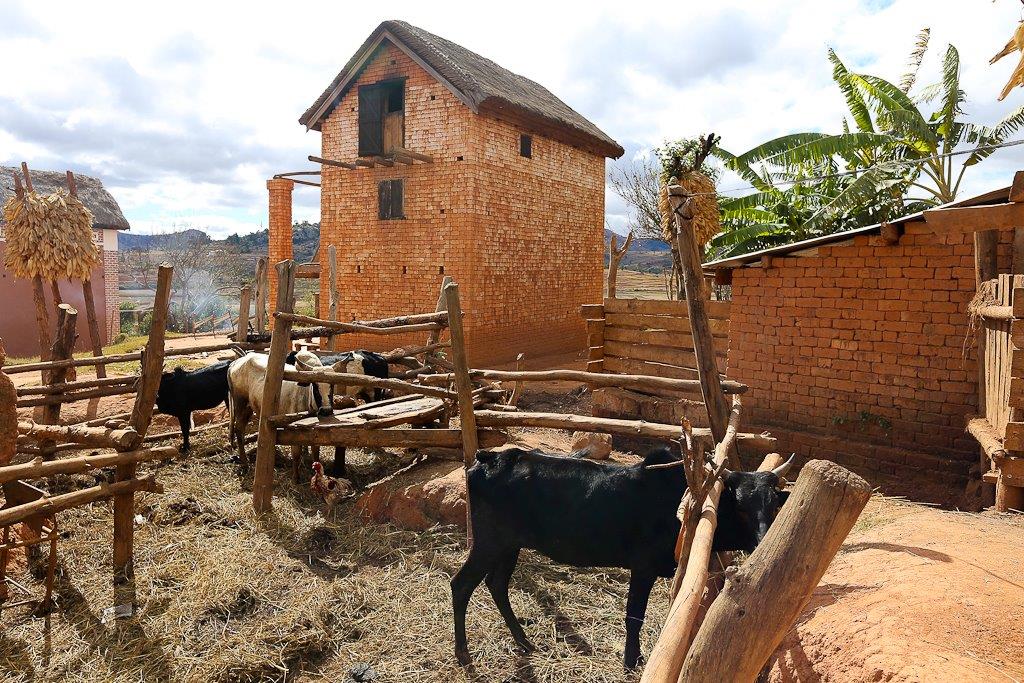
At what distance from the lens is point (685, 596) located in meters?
2.10

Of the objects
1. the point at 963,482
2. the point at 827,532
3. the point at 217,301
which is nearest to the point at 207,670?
the point at 827,532

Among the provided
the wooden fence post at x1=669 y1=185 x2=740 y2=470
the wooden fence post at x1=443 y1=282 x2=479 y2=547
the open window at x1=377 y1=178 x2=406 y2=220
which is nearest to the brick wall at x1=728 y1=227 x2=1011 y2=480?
the wooden fence post at x1=669 y1=185 x2=740 y2=470

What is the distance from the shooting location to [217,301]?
92.5ft

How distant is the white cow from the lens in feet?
24.8

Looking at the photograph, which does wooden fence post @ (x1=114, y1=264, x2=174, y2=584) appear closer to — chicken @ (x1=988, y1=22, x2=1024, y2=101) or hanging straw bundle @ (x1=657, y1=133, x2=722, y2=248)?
chicken @ (x1=988, y1=22, x2=1024, y2=101)

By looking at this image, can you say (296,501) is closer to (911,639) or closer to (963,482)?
(911,639)

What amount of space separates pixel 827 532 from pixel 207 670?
3.66 m

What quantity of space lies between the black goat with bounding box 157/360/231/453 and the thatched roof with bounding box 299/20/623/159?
289 inches

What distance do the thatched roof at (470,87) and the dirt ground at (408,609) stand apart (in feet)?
32.6

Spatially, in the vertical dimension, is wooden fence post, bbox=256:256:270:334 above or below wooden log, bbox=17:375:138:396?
above

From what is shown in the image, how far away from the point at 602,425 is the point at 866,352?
3914 mm

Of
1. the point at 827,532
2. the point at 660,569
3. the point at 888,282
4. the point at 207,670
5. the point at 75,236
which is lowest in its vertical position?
the point at 207,670

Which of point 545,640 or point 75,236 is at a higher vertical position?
point 75,236

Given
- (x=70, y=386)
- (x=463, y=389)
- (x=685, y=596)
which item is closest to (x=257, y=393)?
(x=70, y=386)
